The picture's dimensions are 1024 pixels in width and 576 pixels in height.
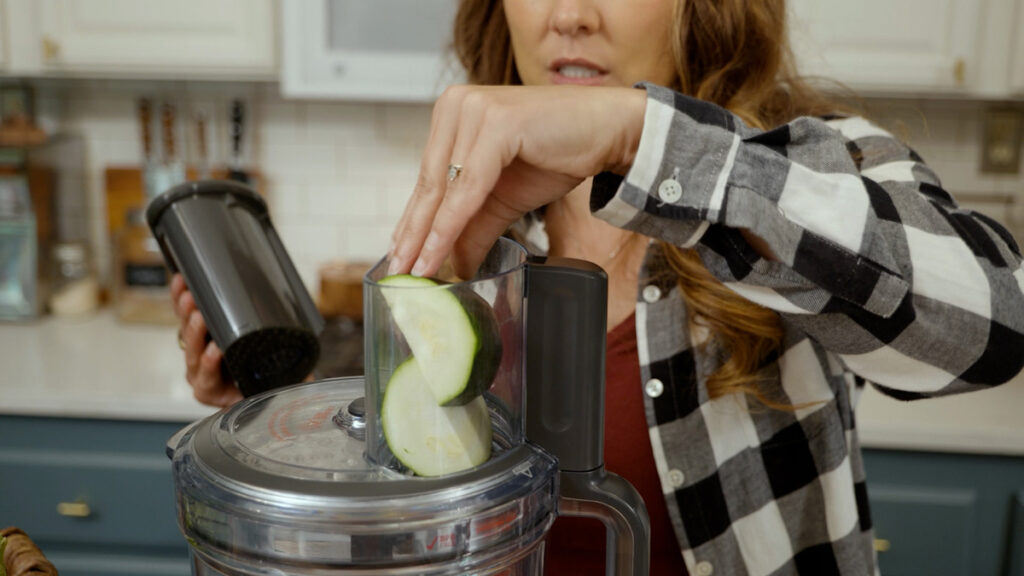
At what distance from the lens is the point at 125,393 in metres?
1.60

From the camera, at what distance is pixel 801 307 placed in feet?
1.94

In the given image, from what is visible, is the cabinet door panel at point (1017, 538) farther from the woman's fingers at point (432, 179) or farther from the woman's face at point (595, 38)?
the woman's fingers at point (432, 179)

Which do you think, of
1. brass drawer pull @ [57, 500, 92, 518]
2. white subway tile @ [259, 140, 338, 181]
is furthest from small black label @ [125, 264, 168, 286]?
brass drawer pull @ [57, 500, 92, 518]

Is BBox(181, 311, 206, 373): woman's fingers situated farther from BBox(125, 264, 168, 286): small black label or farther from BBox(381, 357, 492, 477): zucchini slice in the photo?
BBox(125, 264, 168, 286): small black label

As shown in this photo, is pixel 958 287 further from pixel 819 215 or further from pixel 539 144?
pixel 539 144

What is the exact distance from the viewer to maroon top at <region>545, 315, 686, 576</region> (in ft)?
2.95

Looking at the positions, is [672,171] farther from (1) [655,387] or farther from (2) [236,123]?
(2) [236,123]

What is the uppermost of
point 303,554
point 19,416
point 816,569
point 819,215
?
point 819,215

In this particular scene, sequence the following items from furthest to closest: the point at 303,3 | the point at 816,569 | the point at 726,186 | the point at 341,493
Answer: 1. the point at 303,3
2. the point at 816,569
3. the point at 726,186
4. the point at 341,493

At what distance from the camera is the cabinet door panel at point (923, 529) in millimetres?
1541

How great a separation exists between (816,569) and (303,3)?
4.11 feet

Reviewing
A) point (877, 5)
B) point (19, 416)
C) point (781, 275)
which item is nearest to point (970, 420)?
point (877, 5)

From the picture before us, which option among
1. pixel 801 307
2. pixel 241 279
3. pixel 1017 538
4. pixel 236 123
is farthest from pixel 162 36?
pixel 1017 538

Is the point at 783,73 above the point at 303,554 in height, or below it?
above
